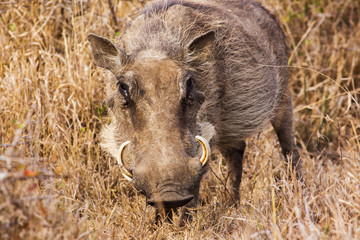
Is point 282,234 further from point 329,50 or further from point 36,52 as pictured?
point 329,50

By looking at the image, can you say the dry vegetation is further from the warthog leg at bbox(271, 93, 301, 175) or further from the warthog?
the warthog

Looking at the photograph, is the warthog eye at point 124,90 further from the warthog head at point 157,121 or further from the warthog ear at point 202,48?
the warthog ear at point 202,48

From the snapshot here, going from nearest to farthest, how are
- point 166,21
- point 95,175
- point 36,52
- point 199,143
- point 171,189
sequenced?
point 171,189 → point 199,143 → point 166,21 → point 95,175 → point 36,52

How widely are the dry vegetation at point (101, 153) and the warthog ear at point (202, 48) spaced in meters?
0.67

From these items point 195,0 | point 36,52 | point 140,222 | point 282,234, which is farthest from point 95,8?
point 282,234

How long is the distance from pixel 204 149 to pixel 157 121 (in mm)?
315

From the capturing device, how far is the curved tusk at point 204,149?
2819 millimetres

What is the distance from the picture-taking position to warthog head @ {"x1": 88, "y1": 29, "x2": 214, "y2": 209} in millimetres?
2604

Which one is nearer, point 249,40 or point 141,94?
point 141,94

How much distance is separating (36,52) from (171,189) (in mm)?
2487

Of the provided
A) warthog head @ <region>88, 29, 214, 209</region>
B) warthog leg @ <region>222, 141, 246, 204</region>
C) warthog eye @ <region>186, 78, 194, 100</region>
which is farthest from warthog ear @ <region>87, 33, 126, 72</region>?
warthog leg @ <region>222, 141, 246, 204</region>

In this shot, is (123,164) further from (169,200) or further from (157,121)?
(169,200)

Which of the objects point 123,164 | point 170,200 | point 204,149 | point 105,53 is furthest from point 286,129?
point 170,200

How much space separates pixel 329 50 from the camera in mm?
5891
